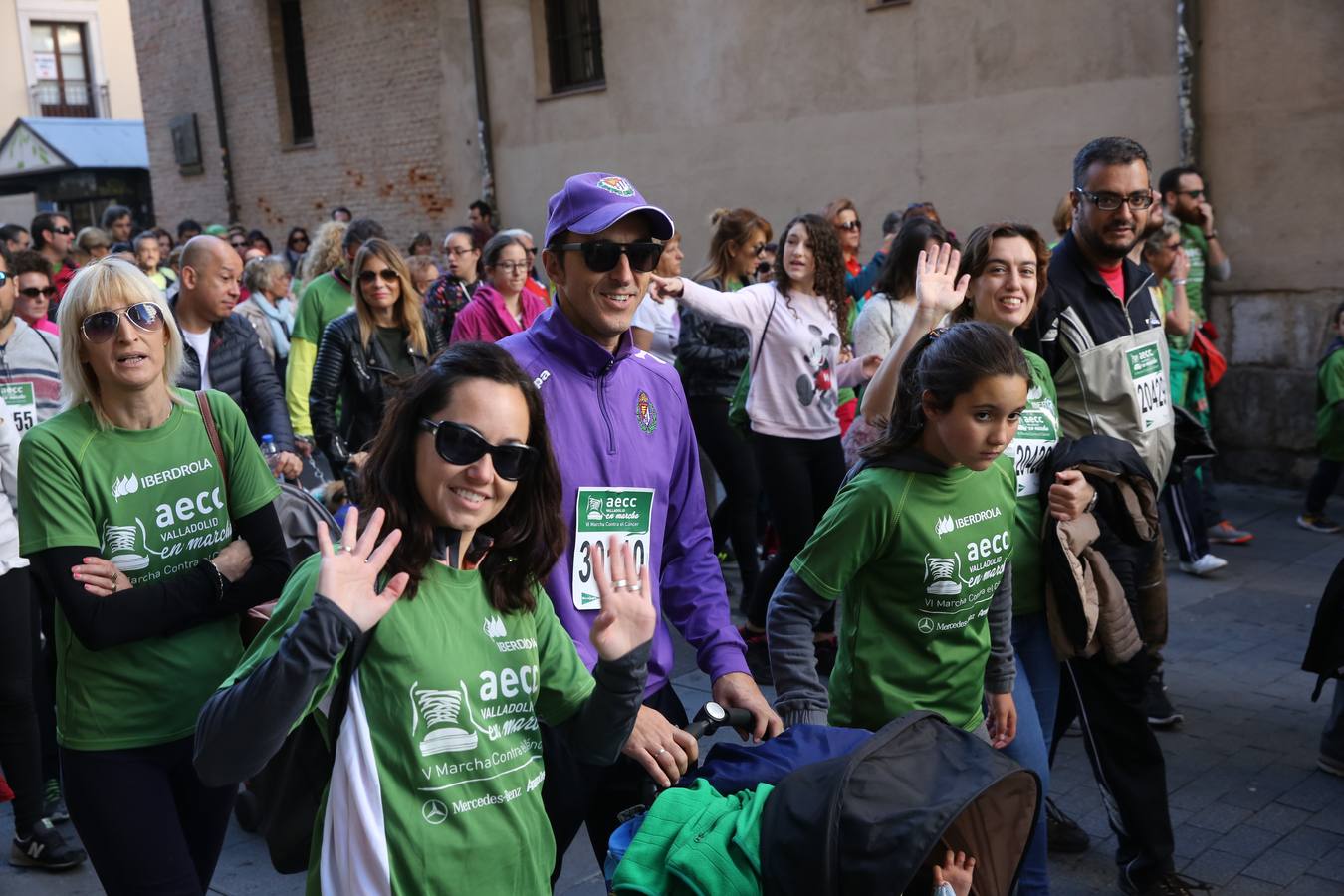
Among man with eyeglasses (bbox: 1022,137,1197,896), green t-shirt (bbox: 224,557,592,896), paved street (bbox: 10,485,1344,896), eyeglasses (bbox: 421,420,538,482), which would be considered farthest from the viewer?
paved street (bbox: 10,485,1344,896)

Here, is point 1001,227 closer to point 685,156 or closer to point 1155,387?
point 1155,387

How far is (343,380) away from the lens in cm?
623

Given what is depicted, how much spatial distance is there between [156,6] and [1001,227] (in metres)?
22.5

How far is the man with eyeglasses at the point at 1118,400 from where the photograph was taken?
3.87m

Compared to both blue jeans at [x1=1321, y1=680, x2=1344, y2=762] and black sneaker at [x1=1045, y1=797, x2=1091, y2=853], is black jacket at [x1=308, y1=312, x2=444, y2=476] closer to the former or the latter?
black sneaker at [x1=1045, y1=797, x2=1091, y2=853]

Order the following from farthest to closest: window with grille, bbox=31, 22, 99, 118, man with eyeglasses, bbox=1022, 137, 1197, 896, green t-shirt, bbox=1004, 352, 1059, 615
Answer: window with grille, bbox=31, 22, 99, 118 < man with eyeglasses, bbox=1022, 137, 1197, 896 < green t-shirt, bbox=1004, 352, 1059, 615

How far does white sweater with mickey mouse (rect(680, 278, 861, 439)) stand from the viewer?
6.21 m

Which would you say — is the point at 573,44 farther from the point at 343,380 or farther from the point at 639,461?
the point at 639,461

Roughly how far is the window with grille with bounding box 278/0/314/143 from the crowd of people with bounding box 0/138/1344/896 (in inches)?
641

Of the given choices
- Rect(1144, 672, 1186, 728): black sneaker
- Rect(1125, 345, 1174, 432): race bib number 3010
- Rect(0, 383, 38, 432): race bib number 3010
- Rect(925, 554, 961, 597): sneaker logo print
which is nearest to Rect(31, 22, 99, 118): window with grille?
Rect(0, 383, 38, 432): race bib number 3010

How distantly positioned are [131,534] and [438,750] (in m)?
1.26

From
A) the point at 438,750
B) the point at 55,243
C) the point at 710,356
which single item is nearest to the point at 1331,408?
the point at 710,356

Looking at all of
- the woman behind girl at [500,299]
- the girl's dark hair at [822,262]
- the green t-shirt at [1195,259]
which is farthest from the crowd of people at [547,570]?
the green t-shirt at [1195,259]

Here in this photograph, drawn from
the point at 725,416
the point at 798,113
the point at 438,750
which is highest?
the point at 798,113
